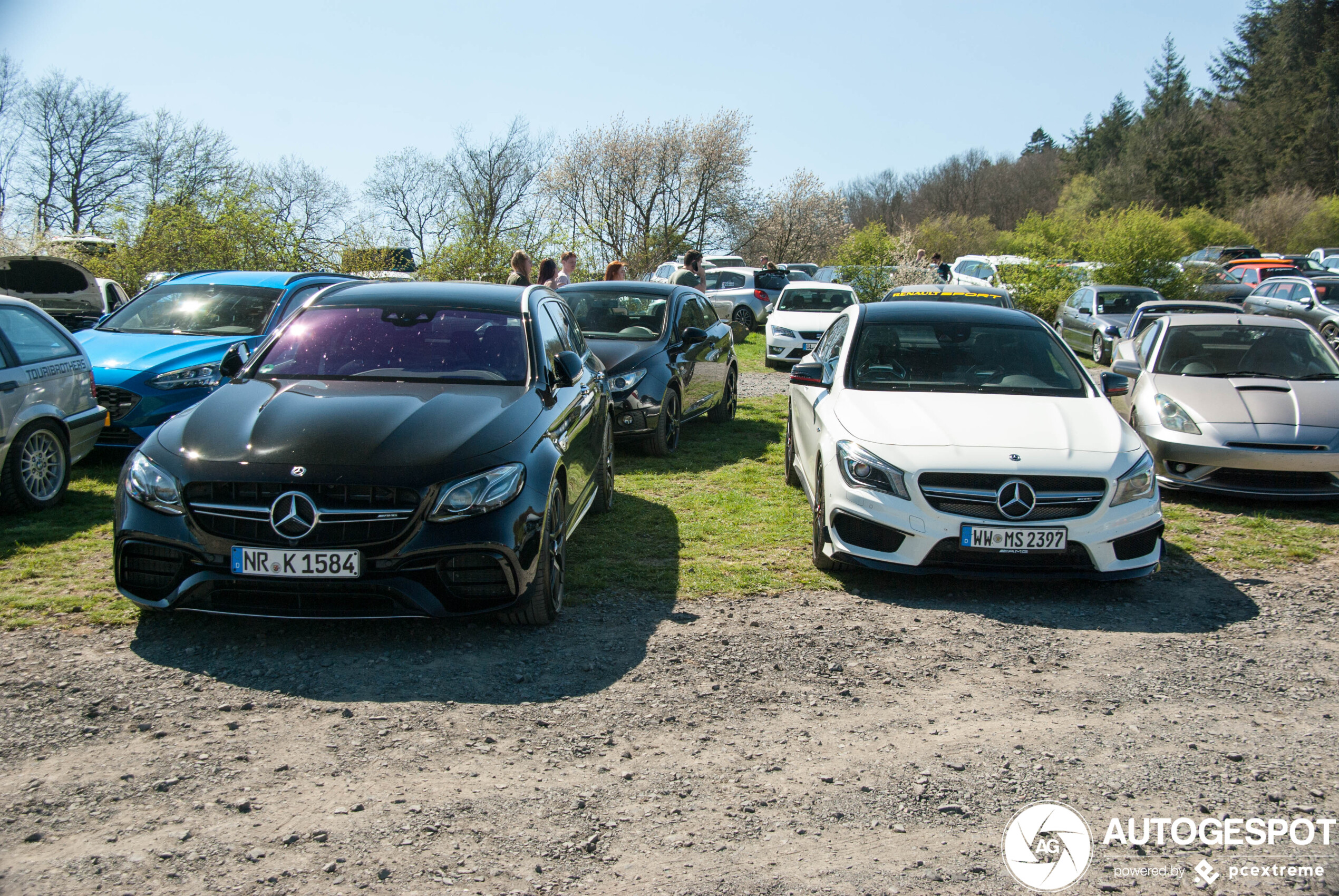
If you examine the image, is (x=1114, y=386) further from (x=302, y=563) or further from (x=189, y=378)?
(x=189, y=378)

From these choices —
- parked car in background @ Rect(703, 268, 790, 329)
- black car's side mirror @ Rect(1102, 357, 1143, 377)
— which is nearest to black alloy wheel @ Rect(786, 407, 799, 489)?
black car's side mirror @ Rect(1102, 357, 1143, 377)

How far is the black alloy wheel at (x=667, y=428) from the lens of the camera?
9.70m

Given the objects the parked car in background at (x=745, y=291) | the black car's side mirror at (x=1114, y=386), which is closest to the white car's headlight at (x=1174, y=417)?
the black car's side mirror at (x=1114, y=386)

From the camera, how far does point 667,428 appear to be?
32.7 feet

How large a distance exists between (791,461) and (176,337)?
19.3 feet

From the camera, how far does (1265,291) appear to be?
22547 mm

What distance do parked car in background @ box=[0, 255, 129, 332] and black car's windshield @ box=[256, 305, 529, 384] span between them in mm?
9479

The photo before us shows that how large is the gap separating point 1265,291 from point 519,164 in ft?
130

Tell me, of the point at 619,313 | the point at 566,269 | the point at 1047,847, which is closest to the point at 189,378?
the point at 619,313

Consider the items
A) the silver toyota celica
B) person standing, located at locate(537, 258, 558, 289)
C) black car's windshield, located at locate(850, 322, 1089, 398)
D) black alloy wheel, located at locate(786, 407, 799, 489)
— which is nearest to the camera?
black car's windshield, located at locate(850, 322, 1089, 398)

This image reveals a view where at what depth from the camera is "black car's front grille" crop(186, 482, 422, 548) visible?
4.40 metres

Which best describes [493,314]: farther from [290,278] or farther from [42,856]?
[290,278]

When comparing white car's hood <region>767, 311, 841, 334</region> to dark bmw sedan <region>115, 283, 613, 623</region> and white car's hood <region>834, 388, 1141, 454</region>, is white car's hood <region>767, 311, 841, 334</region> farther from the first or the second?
dark bmw sedan <region>115, 283, 613, 623</region>

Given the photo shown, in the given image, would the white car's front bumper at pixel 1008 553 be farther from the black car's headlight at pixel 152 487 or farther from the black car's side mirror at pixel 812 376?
the black car's headlight at pixel 152 487
